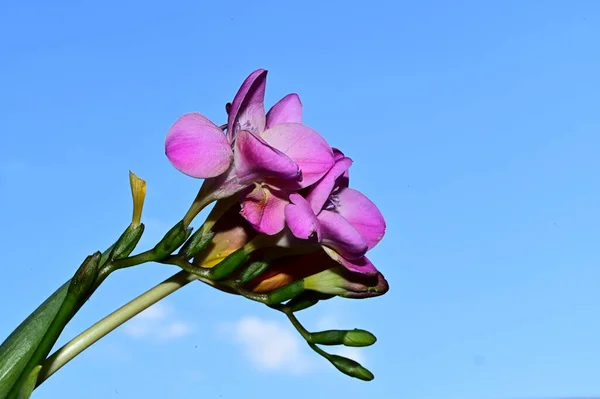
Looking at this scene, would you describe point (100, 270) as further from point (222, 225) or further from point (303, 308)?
point (303, 308)

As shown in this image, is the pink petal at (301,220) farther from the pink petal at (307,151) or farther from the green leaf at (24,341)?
the green leaf at (24,341)

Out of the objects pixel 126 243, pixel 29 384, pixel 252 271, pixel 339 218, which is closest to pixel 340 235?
pixel 339 218

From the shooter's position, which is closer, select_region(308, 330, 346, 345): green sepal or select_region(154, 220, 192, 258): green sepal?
select_region(154, 220, 192, 258): green sepal

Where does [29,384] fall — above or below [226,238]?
below

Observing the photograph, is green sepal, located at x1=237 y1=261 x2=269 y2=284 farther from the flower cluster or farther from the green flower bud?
the green flower bud

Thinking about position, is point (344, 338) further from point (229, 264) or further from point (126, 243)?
point (126, 243)

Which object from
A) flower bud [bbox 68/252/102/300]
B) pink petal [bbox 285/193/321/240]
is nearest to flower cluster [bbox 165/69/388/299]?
pink petal [bbox 285/193/321/240]

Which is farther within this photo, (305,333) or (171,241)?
(305,333)
